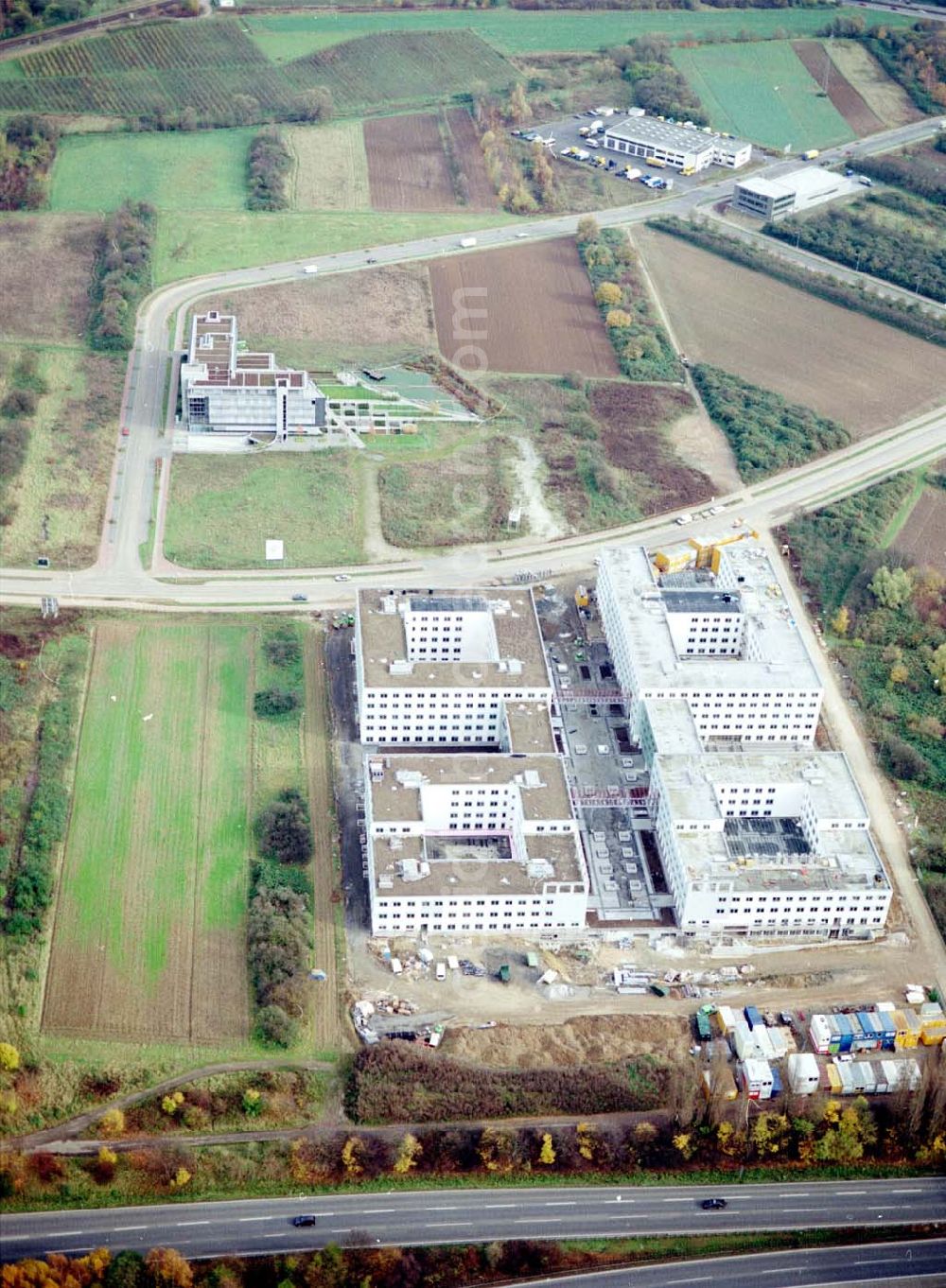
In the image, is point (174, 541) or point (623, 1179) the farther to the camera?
point (174, 541)

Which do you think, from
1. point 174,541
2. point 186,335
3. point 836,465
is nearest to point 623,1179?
point 174,541

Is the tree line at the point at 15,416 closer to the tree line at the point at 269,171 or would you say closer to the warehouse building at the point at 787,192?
the tree line at the point at 269,171

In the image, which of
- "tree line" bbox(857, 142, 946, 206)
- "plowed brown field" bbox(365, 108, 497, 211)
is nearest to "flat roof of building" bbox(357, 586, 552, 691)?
"plowed brown field" bbox(365, 108, 497, 211)

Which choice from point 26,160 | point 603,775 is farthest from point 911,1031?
point 26,160

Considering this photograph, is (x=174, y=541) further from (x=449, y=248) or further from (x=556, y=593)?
(x=449, y=248)

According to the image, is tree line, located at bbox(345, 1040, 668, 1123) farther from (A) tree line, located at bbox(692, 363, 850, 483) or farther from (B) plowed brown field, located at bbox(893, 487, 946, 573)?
(A) tree line, located at bbox(692, 363, 850, 483)
